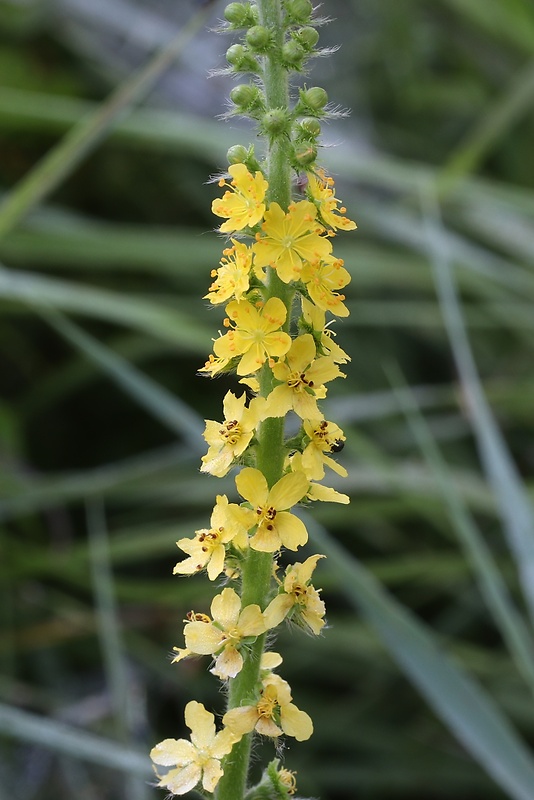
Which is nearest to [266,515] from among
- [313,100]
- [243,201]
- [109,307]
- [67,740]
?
[243,201]

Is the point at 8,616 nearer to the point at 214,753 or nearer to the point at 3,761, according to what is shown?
the point at 3,761

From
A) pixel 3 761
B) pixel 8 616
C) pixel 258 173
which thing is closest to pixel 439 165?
pixel 8 616

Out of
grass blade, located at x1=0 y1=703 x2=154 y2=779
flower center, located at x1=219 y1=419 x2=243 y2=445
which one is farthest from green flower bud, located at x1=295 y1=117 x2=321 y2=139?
grass blade, located at x1=0 y1=703 x2=154 y2=779

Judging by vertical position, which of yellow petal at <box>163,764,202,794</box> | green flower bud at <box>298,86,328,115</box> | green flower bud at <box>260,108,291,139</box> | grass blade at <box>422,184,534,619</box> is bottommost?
yellow petal at <box>163,764,202,794</box>

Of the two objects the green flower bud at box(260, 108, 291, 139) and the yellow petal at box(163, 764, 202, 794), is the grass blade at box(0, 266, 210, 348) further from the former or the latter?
the yellow petal at box(163, 764, 202, 794)

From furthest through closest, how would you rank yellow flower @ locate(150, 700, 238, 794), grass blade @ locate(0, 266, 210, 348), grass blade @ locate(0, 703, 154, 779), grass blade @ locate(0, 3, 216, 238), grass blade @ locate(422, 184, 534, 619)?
grass blade @ locate(0, 266, 210, 348) < grass blade @ locate(0, 3, 216, 238) < grass blade @ locate(422, 184, 534, 619) < grass blade @ locate(0, 703, 154, 779) < yellow flower @ locate(150, 700, 238, 794)

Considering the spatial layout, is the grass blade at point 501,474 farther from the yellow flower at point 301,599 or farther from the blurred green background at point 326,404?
the yellow flower at point 301,599
